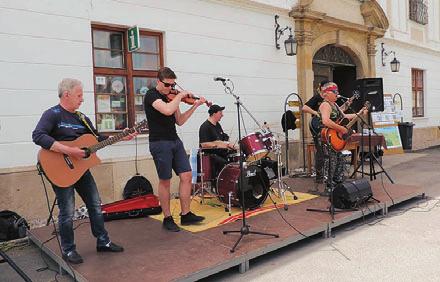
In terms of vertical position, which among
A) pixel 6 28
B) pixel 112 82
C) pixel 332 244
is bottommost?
pixel 332 244

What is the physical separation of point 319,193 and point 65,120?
157 inches

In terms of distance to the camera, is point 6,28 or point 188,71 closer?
point 6,28

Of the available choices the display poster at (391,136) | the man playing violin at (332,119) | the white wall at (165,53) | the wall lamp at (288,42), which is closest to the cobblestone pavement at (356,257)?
the man playing violin at (332,119)

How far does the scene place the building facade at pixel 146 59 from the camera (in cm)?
532

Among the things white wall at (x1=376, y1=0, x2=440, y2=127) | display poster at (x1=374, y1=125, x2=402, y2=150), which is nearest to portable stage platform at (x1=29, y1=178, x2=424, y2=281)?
display poster at (x1=374, y1=125, x2=402, y2=150)

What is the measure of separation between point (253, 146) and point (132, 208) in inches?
66.8

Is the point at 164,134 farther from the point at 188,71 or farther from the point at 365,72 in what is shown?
the point at 365,72

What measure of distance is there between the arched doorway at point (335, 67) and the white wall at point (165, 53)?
1.38m

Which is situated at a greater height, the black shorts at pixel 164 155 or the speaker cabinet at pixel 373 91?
the speaker cabinet at pixel 373 91

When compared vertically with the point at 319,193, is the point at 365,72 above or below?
above

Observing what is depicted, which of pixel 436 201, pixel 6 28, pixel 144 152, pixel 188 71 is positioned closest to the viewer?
pixel 6 28

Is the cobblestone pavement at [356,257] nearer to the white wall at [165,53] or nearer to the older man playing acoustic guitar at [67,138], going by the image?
the older man playing acoustic guitar at [67,138]

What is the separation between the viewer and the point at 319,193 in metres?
6.26

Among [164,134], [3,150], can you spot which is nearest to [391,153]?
[164,134]
